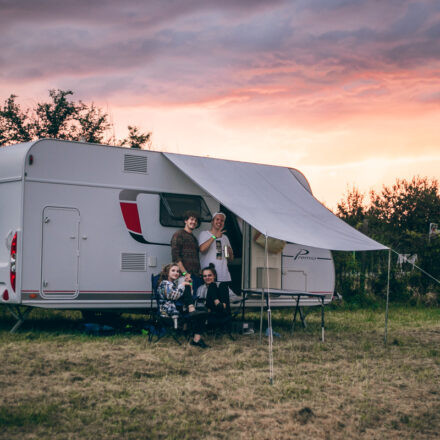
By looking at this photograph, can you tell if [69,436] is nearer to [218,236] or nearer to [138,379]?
[138,379]

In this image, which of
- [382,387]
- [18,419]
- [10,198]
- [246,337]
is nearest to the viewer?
[18,419]

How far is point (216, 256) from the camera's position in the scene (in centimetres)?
879

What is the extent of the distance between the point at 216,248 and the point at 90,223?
65.1 inches

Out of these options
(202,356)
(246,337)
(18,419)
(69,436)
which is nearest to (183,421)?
(69,436)

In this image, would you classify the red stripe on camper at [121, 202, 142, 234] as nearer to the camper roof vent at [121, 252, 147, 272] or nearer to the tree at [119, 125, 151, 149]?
the camper roof vent at [121, 252, 147, 272]

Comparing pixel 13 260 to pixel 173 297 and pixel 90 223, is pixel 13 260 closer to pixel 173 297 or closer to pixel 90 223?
pixel 90 223

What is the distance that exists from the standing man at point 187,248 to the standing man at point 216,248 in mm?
106

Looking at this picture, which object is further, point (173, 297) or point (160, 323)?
point (160, 323)

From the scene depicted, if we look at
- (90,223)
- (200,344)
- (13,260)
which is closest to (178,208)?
(90,223)

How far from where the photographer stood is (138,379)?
5.99 metres

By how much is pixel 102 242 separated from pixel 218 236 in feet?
4.96

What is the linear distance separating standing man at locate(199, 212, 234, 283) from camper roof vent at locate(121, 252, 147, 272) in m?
0.76

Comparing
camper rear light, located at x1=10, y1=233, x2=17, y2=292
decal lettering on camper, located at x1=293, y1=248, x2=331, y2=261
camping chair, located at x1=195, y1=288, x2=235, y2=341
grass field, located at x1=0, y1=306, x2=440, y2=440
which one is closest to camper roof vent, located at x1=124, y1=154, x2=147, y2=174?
camper rear light, located at x1=10, y1=233, x2=17, y2=292

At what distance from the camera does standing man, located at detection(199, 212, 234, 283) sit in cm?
876
